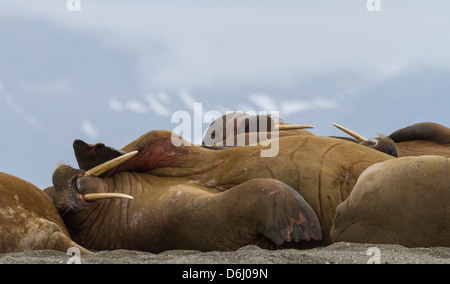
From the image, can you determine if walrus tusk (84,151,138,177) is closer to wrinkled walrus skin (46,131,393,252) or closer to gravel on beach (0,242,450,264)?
wrinkled walrus skin (46,131,393,252)

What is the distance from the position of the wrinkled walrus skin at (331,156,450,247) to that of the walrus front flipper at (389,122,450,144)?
15.1ft

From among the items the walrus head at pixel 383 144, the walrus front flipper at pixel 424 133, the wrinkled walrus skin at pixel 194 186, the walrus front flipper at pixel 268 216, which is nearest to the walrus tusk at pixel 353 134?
the walrus head at pixel 383 144

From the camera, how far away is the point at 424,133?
9.44 meters

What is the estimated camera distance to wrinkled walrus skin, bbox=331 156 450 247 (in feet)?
15.1

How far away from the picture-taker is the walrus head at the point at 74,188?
6.20 meters

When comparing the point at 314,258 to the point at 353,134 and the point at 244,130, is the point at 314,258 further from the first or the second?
the point at 244,130

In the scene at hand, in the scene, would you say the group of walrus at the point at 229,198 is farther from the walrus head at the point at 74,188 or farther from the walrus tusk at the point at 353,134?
the walrus tusk at the point at 353,134

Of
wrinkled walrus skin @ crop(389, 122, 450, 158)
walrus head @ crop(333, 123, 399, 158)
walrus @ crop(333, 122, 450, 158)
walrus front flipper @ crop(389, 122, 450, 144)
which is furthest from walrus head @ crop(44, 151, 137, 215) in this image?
walrus front flipper @ crop(389, 122, 450, 144)

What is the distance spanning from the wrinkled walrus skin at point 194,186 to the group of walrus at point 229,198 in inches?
0.4

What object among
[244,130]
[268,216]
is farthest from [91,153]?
[244,130]

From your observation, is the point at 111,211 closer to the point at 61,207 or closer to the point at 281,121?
the point at 61,207
